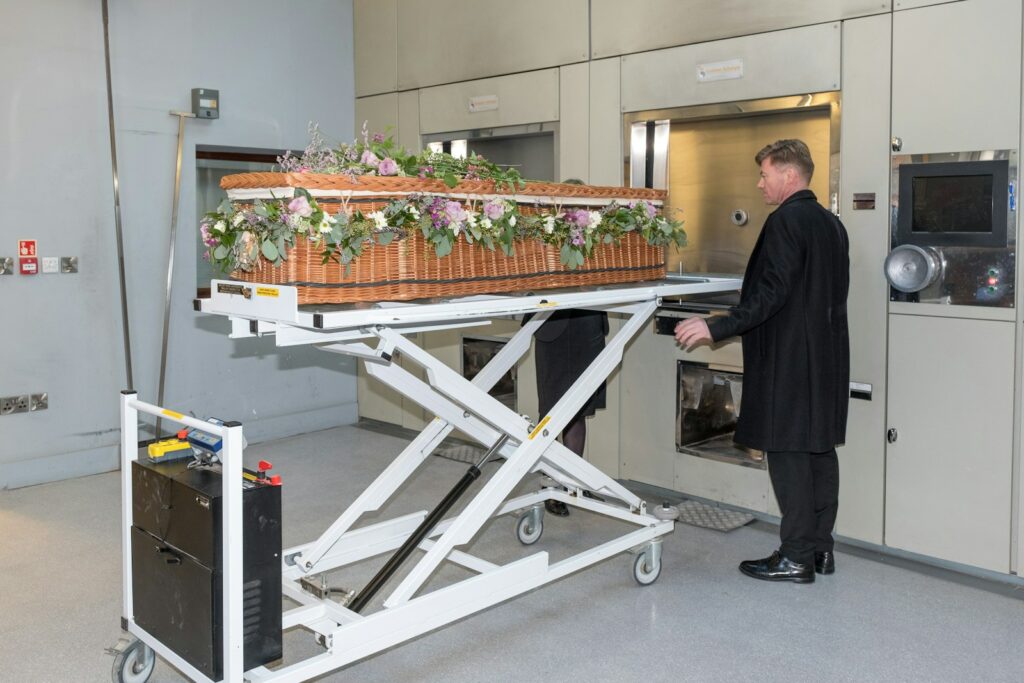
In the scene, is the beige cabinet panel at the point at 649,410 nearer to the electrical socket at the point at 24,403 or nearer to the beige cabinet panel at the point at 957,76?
the beige cabinet panel at the point at 957,76

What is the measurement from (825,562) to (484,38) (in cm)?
372

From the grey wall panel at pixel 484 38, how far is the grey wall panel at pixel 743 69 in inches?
19.7

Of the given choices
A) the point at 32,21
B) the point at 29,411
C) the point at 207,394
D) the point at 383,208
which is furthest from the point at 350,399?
the point at 383,208

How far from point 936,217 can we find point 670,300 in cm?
145

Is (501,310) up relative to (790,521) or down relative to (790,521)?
up

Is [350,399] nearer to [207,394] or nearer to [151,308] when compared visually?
[207,394]

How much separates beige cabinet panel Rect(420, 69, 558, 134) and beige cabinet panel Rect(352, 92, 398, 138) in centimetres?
32

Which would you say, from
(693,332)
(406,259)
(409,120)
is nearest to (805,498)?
(693,332)

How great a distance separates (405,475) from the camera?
3.68m

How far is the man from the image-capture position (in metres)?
3.86

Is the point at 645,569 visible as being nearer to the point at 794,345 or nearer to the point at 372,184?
the point at 794,345

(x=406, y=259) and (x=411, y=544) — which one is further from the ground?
(x=406, y=259)

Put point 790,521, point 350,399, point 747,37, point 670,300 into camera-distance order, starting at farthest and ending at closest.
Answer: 1. point 350,399
2. point 670,300
3. point 747,37
4. point 790,521

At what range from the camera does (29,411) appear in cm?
551
